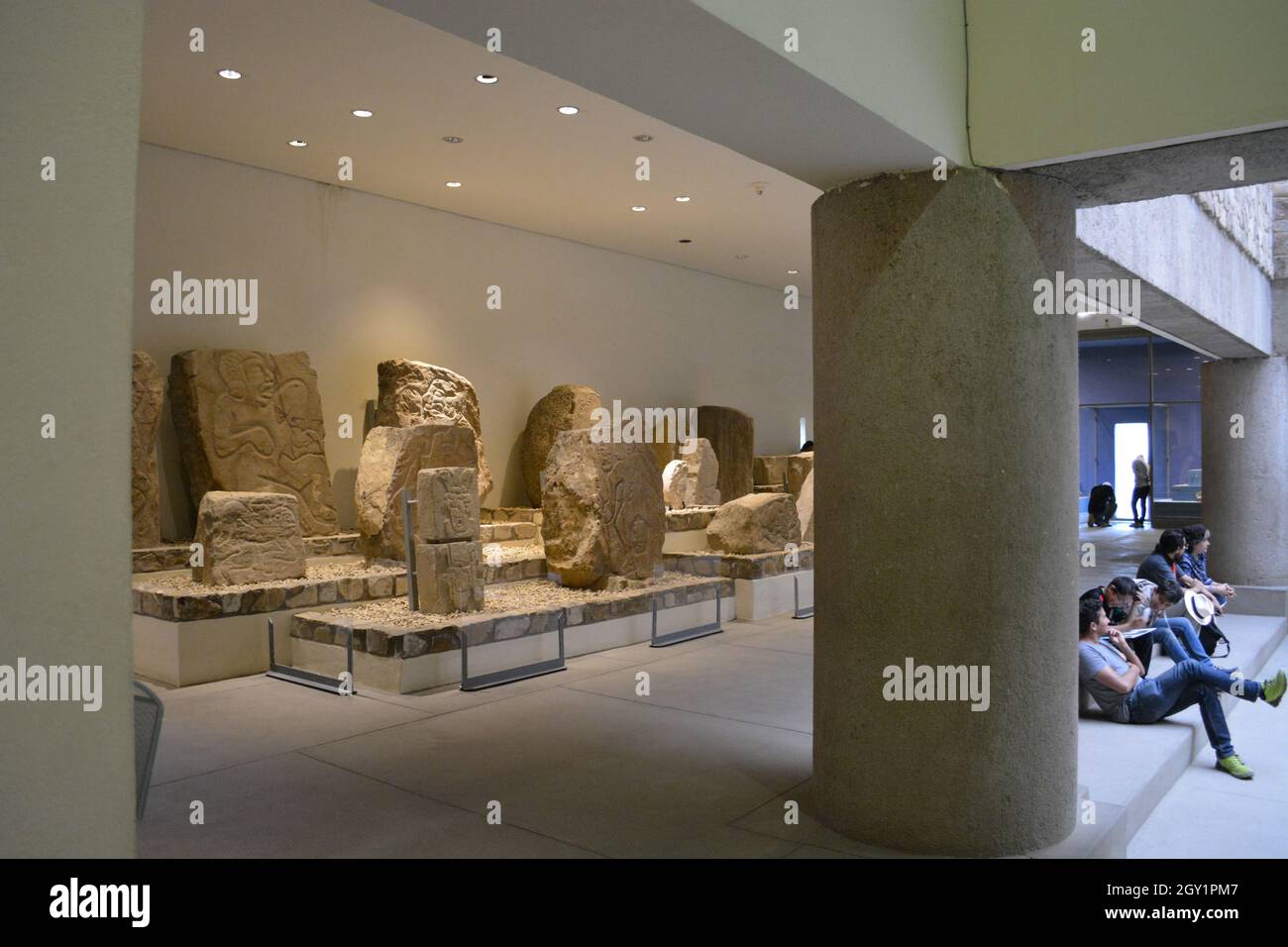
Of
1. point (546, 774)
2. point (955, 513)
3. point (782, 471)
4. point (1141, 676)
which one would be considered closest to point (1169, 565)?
point (1141, 676)

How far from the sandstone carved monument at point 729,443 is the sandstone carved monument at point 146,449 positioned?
773 centimetres

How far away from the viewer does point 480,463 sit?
1007cm

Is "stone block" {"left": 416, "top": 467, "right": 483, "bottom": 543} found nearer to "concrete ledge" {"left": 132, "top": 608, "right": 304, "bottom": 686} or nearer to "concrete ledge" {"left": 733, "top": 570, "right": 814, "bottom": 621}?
"concrete ledge" {"left": 132, "top": 608, "right": 304, "bottom": 686}

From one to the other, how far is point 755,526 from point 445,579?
338 cm

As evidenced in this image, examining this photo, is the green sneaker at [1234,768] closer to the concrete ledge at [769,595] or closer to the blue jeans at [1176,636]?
the blue jeans at [1176,636]

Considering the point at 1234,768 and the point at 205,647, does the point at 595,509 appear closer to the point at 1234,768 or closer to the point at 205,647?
the point at 205,647

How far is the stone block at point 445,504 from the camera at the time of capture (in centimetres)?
635

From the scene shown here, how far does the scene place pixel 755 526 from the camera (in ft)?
29.1

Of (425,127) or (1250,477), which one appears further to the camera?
(1250,477)

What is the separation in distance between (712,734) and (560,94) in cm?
480

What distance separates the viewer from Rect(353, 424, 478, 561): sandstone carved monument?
25.4 feet

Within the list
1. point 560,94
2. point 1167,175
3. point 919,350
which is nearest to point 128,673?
point 919,350

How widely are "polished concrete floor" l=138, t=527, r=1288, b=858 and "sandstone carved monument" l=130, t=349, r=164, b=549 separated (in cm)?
218

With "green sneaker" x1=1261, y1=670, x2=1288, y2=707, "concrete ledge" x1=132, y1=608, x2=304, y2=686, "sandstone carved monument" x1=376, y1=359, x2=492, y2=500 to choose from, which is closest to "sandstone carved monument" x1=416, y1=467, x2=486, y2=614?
"concrete ledge" x1=132, y1=608, x2=304, y2=686
